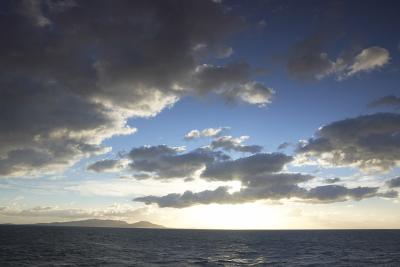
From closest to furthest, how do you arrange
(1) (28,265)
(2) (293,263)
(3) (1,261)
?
(1) (28,265) < (3) (1,261) < (2) (293,263)

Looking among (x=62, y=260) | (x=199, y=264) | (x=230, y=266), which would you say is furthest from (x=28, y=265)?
(x=230, y=266)

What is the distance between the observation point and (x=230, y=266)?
59781 millimetres

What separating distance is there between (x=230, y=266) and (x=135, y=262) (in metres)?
16.8

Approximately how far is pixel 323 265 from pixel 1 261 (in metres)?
56.2

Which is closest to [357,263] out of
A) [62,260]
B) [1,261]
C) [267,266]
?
[267,266]

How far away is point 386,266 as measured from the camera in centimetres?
Answer: 6197

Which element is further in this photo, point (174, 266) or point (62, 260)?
point (62, 260)

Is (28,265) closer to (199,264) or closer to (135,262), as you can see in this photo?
(135,262)

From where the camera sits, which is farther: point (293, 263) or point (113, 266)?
point (293, 263)

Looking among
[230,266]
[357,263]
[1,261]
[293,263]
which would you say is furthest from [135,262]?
[357,263]

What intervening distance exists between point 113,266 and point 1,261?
811 inches

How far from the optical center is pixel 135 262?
203 feet

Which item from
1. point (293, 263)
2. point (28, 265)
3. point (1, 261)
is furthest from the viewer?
point (293, 263)

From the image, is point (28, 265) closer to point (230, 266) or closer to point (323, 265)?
point (230, 266)
